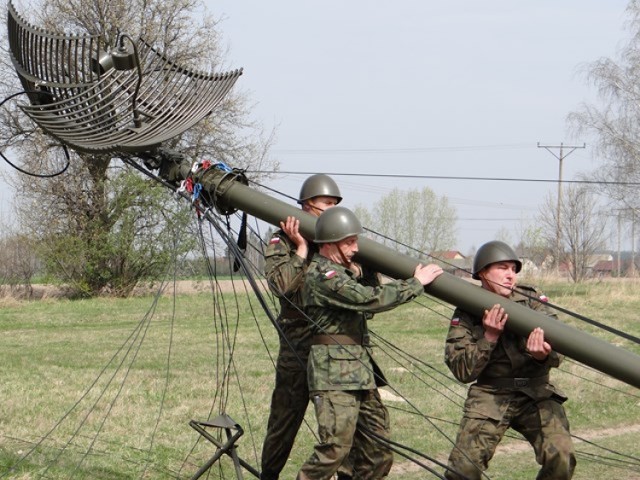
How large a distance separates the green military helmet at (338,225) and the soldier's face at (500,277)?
90cm

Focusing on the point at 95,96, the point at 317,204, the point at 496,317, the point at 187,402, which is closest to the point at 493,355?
the point at 496,317

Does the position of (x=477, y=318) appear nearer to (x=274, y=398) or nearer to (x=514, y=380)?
(x=514, y=380)

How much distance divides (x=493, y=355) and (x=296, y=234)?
1.54 meters

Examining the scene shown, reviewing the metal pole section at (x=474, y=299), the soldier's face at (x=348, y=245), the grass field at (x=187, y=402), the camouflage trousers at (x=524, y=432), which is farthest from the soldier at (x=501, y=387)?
the soldier's face at (x=348, y=245)

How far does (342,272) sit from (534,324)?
4.02ft

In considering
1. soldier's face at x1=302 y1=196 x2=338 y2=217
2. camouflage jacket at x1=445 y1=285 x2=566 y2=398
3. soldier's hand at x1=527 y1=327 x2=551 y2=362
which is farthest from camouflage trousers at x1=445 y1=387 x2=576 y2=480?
soldier's face at x1=302 y1=196 x2=338 y2=217

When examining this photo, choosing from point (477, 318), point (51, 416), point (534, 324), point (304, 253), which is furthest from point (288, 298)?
point (51, 416)

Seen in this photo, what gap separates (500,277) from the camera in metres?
6.29

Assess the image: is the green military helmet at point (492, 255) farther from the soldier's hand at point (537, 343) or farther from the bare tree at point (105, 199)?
the bare tree at point (105, 199)

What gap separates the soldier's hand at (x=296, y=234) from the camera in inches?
261

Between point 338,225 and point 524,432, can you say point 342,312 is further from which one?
point 524,432

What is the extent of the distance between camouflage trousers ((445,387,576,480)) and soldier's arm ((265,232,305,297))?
144cm

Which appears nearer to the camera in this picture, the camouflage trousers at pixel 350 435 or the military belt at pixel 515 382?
the camouflage trousers at pixel 350 435

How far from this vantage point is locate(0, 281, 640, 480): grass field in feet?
27.4
